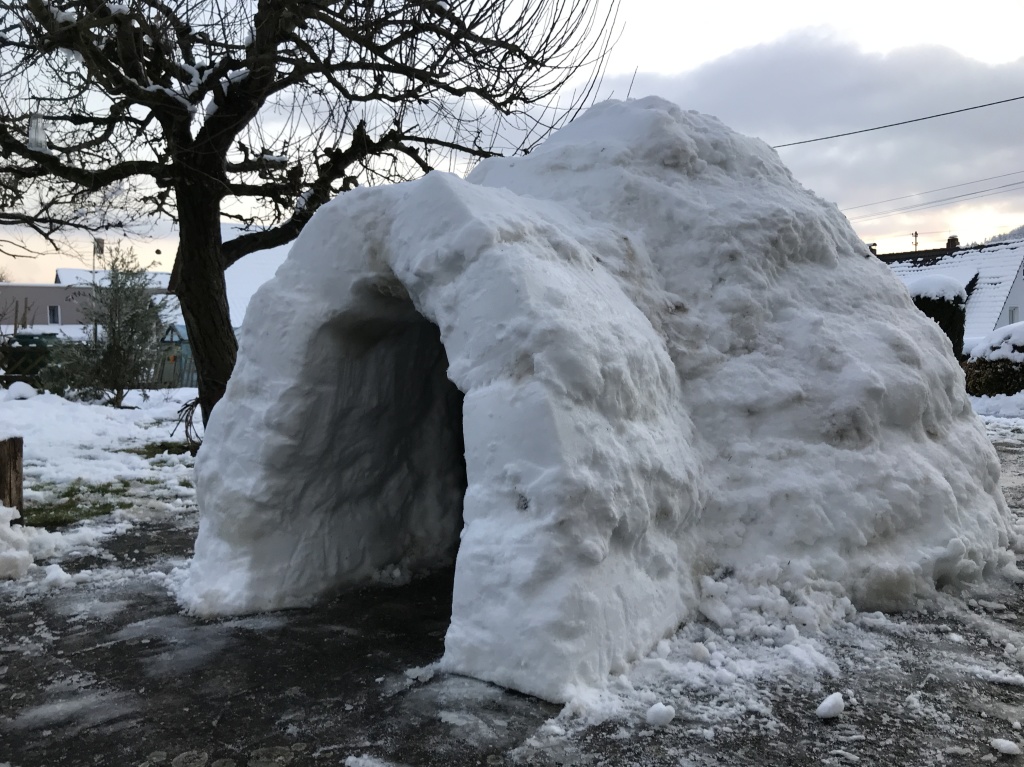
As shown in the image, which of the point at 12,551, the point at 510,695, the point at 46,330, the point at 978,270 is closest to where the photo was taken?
the point at 510,695

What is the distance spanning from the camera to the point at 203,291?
7.89m

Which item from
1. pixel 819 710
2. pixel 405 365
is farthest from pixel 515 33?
pixel 819 710

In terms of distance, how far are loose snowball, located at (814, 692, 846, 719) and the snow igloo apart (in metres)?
0.61

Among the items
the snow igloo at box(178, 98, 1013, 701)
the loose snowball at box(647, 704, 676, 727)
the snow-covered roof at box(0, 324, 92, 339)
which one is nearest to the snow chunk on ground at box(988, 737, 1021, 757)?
the loose snowball at box(647, 704, 676, 727)

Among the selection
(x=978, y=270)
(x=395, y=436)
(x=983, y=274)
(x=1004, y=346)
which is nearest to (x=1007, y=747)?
(x=395, y=436)

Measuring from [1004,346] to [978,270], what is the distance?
15.2 metres

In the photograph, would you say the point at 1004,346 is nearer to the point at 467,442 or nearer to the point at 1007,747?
the point at 1007,747

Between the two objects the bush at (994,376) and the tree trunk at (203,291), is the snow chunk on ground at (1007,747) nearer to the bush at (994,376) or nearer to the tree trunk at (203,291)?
the tree trunk at (203,291)

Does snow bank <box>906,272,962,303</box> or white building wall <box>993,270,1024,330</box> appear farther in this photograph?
white building wall <box>993,270,1024,330</box>

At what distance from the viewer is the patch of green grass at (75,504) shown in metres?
5.98

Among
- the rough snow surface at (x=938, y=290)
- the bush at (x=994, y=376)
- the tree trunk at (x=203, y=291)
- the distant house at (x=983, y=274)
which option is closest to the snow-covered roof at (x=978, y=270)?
the distant house at (x=983, y=274)

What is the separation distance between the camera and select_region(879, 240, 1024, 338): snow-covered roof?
25031 mm

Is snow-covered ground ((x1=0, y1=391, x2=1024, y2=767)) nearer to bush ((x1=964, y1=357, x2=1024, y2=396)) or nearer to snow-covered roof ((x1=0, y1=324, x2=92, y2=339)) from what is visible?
bush ((x1=964, y1=357, x2=1024, y2=396))

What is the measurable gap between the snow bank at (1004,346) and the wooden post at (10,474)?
1400 centimetres
